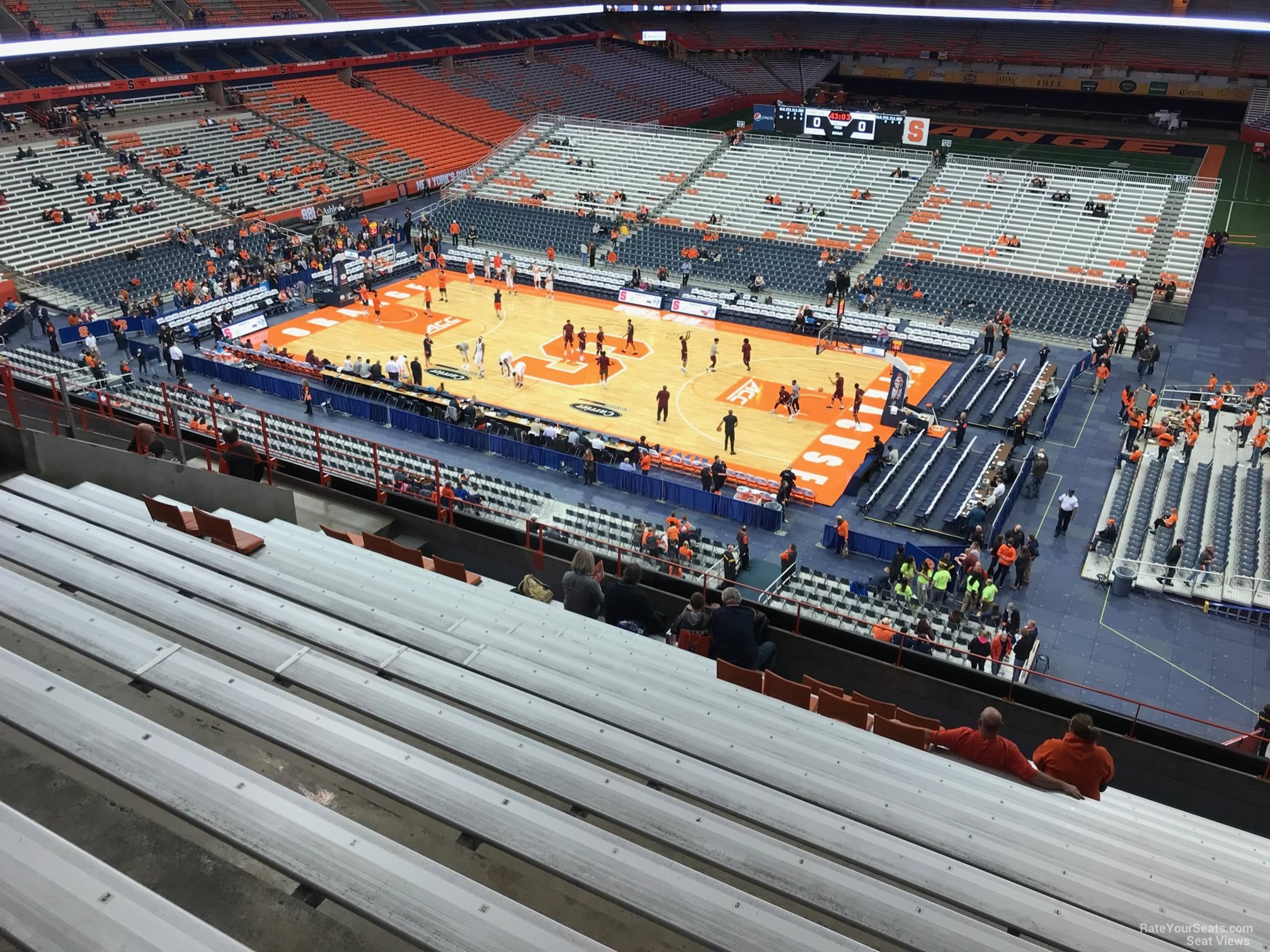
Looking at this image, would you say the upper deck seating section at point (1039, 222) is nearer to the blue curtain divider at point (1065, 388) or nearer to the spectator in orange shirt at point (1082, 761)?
the blue curtain divider at point (1065, 388)

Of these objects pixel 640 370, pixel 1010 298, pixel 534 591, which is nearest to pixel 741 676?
pixel 534 591

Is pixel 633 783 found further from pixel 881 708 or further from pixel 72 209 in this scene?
pixel 72 209

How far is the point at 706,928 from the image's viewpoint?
531 centimetres

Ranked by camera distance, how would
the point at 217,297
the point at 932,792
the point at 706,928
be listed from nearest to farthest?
the point at 706,928 < the point at 932,792 < the point at 217,297

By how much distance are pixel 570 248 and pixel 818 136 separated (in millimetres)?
14405

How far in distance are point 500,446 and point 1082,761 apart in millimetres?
21324

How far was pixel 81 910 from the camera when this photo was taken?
4.85m

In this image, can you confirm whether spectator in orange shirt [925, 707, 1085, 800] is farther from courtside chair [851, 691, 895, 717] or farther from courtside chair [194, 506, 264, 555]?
courtside chair [194, 506, 264, 555]

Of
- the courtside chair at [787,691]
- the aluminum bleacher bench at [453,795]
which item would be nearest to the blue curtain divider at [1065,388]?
the courtside chair at [787,691]

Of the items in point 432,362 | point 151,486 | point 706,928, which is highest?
point 706,928

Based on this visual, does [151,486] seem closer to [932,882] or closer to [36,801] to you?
[36,801]

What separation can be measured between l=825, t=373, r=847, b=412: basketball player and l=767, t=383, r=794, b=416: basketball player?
1.57 meters

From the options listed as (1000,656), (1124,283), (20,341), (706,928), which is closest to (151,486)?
(706,928)

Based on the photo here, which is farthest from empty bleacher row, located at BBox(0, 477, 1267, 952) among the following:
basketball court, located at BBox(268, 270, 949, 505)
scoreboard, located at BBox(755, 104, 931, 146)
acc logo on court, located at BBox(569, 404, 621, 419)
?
scoreboard, located at BBox(755, 104, 931, 146)
